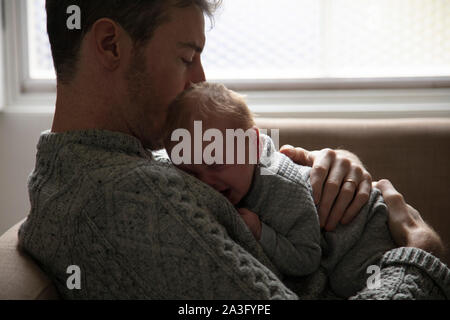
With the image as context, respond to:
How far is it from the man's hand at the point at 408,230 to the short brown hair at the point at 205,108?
16.7 inches

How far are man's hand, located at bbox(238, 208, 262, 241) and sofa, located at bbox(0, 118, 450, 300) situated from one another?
793mm

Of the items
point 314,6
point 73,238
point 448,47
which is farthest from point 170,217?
point 448,47

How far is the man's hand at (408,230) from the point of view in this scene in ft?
3.88

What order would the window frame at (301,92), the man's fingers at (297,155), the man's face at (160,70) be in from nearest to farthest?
the man's face at (160,70) → the man's fingers at (297,155) → the window frame at (301,92)

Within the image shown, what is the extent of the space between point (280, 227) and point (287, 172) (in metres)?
0.13

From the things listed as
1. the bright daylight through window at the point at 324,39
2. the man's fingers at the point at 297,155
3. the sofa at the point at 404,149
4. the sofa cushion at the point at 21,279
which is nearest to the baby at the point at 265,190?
the man's fingers at the point at 297,155

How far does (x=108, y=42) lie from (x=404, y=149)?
46.7 inches

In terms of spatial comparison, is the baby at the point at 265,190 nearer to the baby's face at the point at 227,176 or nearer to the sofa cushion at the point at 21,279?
the baby's face at the point at 227,176

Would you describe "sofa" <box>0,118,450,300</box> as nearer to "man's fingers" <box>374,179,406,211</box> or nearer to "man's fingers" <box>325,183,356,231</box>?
"man's fingers" <box>374,179,406,211</box>

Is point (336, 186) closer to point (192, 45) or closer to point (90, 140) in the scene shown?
point (192, 45)

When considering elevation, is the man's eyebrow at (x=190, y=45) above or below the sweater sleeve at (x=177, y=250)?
above

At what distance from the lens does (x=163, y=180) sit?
937 millimetres

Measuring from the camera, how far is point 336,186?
4.15ft

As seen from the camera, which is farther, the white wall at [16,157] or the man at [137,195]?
the white wall at [16,157]
